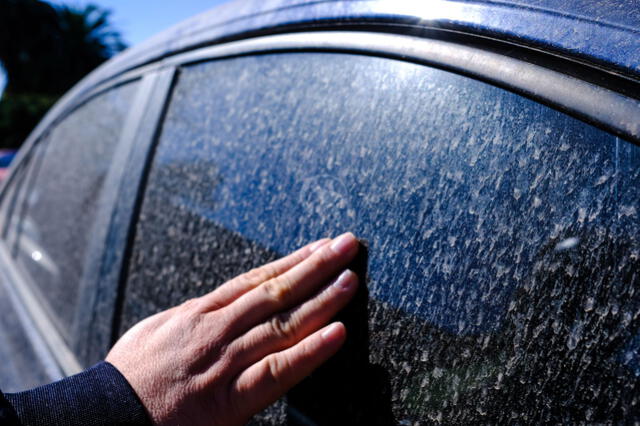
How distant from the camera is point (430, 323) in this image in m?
0.88

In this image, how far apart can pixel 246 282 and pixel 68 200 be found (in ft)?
5.12

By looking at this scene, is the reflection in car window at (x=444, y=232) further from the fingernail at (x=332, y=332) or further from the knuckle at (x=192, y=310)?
the knuckle at (x=192, y=310)

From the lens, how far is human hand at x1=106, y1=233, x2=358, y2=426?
102cm

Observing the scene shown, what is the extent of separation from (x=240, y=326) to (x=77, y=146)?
5.98ft

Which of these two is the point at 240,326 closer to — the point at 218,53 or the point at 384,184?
the point at 384,184

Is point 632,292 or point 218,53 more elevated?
point 218,53

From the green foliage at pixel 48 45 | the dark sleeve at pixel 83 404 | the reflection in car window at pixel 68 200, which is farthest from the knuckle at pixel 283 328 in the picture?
the green foliage at pixel 48 45

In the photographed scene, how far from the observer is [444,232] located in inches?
35.2

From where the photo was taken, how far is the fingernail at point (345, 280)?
1019mm

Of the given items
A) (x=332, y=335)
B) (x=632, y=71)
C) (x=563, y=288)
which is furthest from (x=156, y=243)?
(x=632, y=71)

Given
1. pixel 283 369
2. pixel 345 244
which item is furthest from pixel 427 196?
pixel 283 369

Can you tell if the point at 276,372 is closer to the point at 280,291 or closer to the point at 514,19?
the point at 280,291

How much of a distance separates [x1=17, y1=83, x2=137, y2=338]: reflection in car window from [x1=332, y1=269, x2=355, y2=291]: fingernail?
1.25 metres

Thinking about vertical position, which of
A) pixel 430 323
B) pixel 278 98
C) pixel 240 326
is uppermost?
pixel 278 98
